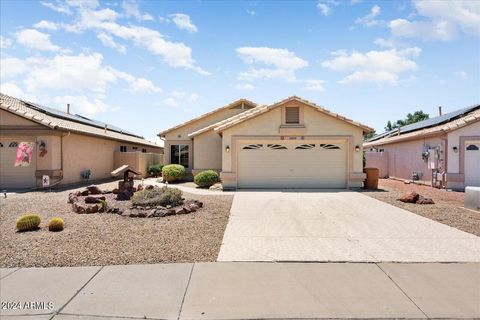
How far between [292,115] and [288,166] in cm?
269

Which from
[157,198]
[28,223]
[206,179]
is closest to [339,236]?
[157,198]

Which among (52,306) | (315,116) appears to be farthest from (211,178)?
(52,306)

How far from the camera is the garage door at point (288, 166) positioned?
1570cm

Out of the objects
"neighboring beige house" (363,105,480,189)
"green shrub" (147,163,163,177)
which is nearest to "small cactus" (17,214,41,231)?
"green shrub" (147,163,163,177)

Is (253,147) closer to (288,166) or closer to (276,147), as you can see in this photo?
(276,147)

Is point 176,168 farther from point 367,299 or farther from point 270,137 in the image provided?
point 367,299

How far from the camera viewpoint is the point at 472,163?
14930 millimetres

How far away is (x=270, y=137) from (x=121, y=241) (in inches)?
419

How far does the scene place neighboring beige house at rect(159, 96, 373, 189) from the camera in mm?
15438

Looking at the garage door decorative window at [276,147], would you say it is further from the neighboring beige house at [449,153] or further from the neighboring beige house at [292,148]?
the neighboring beige house at [449,153]

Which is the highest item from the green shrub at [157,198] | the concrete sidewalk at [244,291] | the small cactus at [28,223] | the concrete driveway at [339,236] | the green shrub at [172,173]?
the green shrub at [172,173]

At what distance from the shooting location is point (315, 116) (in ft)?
51.1

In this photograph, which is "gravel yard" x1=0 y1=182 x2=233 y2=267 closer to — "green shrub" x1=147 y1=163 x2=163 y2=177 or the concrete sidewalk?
the concrete sidewalk

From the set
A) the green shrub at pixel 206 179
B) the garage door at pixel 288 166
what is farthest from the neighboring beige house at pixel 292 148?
the green shrub at pixel 206 179
